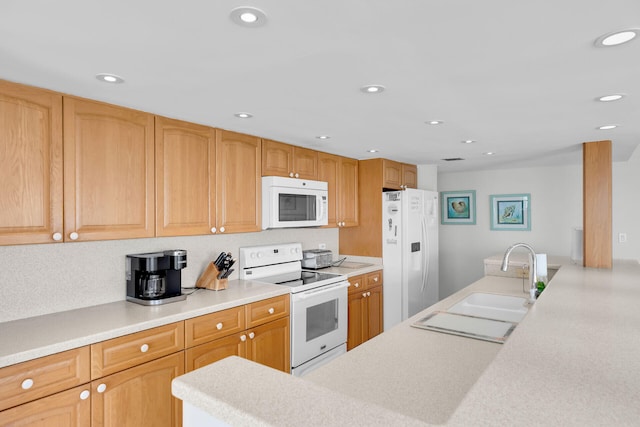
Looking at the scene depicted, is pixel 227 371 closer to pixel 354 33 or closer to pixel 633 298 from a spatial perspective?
pixel 354 33

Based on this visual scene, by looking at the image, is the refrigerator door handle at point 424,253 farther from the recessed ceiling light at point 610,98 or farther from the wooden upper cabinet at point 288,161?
the recessed ceiling light at point 610,98

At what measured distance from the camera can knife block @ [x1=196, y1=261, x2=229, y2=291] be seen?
2678 millimetres

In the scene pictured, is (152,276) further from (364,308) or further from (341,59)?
(364,308)

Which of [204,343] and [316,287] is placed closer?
[204,343]

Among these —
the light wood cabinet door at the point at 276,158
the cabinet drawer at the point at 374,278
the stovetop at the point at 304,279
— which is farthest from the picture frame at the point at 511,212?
the light wood cabinet door at the point at 276,158

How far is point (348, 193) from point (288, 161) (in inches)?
38.9

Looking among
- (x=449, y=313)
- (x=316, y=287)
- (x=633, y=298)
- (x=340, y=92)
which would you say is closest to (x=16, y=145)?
(x=340, y=92)

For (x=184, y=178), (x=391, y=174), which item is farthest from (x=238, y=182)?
(x=391, y=174)

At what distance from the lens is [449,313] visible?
2.19 m

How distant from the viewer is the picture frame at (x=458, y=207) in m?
5.17

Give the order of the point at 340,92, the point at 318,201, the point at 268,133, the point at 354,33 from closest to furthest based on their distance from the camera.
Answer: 1. the point at 354,33
2. the point at 340,92
3. the point at 268,133
4. the point at 318,201

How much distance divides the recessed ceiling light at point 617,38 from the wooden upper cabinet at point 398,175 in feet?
8.91

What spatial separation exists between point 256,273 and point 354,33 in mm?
2322

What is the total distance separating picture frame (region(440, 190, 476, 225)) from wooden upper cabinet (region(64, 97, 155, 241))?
4.20 meters
